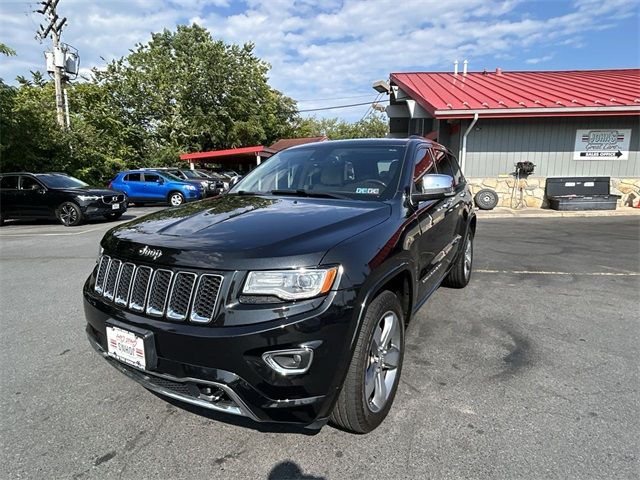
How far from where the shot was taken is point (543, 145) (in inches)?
540

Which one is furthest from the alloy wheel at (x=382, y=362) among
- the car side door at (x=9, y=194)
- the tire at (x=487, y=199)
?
the car side door at (x=9, y=194)

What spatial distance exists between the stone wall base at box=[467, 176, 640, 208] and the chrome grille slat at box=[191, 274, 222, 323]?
525 inches

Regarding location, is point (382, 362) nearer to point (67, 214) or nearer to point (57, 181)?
point (67, 214)

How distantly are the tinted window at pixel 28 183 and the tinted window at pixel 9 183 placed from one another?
0.62 ft

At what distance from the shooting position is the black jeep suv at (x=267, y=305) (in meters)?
1.95

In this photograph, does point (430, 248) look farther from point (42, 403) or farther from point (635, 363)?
point (42, 403)

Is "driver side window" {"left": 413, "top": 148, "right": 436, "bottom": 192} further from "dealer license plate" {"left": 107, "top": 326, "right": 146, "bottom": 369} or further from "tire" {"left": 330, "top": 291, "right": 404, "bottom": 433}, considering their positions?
"dealer license plate" {"left": 107, "top": 326, "right": 146, "bottom": 369}

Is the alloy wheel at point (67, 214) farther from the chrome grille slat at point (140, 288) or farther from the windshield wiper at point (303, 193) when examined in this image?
the chrome grille slat at point (140, 288)

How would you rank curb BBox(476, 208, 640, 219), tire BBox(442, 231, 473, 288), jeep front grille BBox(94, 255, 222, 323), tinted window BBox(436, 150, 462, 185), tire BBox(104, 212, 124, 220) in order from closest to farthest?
1. jeep front grille BBox(94, 255, 222, 323)
2. tinted window BBox(436, 150, 462, 185)
3. tire BBox(442, 231, 473, 288)
4. curb BBox(476, 208, 640, 219)
5. tire BBox(104, 212, 124, 220)

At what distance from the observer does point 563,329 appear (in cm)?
392

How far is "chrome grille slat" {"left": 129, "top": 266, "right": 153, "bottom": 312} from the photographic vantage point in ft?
7.34

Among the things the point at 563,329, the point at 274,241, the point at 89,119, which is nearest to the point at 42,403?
the point at 274,241

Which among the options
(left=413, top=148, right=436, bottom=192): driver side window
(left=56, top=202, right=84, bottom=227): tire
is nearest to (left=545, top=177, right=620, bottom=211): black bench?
(left=413, top=148, right=436, bottom=192): driver side window

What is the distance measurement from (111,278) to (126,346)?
464 mm
